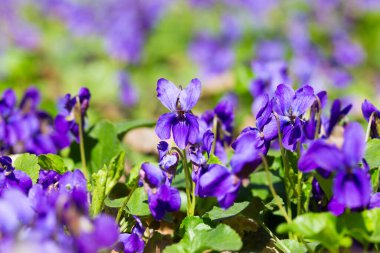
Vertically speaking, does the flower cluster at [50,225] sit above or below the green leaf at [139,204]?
above

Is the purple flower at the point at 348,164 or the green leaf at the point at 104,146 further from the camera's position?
the green leaf at the point at 104,146

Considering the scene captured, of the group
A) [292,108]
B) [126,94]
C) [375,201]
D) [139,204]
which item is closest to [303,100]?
[292,108]

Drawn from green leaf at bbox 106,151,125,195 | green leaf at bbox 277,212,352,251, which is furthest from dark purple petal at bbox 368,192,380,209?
green leaf at bbox 106,151,125,195

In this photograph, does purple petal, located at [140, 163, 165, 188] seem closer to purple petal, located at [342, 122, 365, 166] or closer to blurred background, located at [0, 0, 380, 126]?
purple petal, located at [342, 122, 365, 166]

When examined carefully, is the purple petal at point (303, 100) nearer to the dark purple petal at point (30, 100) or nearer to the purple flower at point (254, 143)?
the purple flower at point (254, 143)

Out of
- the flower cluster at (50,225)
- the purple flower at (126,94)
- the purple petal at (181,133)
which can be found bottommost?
the purple flower at (126,94)

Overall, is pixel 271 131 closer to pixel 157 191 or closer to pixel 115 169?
pixel 157 191

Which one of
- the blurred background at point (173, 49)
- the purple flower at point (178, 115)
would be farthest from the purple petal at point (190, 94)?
the blurred background at point (173, 49)
